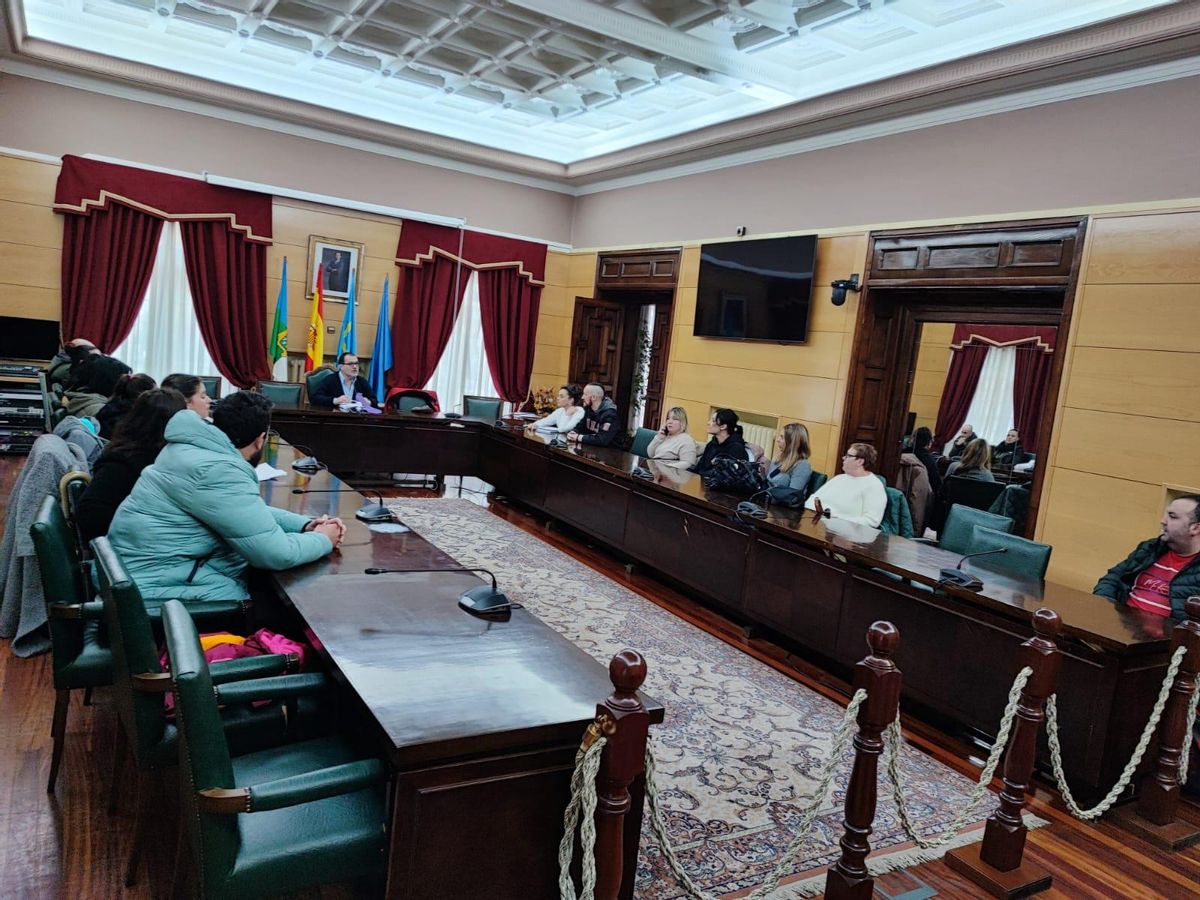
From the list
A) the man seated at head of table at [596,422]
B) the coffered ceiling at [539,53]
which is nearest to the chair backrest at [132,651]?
the coffered ceiling at [539,53]

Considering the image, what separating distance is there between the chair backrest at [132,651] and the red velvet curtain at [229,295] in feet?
23.1

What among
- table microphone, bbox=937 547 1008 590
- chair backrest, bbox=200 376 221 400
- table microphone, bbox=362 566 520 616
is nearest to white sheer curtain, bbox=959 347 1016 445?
table microphone, bbox=937 547 1008 590

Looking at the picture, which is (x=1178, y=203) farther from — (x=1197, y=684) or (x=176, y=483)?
(x=176, y=483)

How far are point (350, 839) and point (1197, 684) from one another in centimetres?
298

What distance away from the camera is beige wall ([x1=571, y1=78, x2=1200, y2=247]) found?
4.91 meters

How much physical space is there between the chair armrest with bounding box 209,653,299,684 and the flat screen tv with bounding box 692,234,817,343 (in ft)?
18.7

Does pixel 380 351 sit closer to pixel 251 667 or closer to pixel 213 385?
pixel 213 385

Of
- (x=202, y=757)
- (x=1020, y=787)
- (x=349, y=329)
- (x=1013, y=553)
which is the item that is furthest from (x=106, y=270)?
(x=1020, y=787)

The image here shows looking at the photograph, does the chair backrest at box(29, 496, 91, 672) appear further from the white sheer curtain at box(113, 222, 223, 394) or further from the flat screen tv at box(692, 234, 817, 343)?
the white sheer curtain at box(113, 222, 223, 394)

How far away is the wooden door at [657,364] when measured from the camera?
9.44m

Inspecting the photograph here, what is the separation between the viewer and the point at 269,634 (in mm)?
2465

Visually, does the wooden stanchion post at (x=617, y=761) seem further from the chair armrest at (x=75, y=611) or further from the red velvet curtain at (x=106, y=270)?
the red velvet curtain at (x=106, y=270)

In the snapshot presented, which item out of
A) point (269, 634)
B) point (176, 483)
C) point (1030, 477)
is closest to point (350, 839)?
point (269, 634)

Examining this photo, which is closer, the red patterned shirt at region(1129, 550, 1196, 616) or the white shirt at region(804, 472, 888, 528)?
the red patterned shirt at region(1129, 550, 1196, 616)
